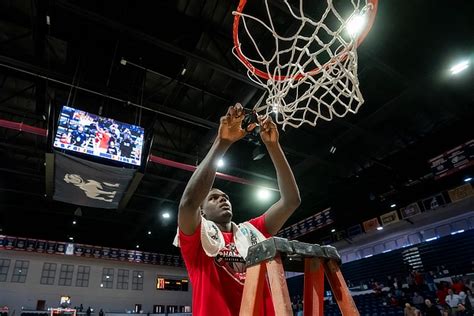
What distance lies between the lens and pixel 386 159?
9703 mm

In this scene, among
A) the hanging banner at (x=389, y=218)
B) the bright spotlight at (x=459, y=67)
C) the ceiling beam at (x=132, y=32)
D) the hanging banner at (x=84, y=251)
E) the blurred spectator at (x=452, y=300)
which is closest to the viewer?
the ceiling beam at (x=132, y=32)

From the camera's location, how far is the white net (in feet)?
9.48

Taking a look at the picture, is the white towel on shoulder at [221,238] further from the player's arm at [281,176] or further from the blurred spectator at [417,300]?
the blurred spectator at [417,300]

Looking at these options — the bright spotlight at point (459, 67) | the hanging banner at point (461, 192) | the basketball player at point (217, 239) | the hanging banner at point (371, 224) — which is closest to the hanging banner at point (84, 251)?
the hanging banner at point (371, 224)

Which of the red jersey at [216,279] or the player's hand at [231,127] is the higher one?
the player's hand at [231,127]

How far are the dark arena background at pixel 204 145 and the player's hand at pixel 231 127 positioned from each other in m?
0.70

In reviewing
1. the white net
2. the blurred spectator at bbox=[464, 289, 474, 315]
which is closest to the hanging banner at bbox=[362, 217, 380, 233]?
the blurred spectator at bbox=[464, 289, 474, 315]

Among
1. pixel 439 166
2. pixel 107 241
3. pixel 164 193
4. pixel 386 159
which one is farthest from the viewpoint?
pixel 107 241

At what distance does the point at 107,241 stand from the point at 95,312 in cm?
349

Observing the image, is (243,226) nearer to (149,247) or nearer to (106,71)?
(106,71)

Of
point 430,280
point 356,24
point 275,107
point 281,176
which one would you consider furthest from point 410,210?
point 281,176

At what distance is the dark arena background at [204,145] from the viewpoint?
554 centimetres

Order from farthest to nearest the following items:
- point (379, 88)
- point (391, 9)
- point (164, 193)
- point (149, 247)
Result: point (149, 247) → point (164, 193) → point (379, 88) → point (391, 9)

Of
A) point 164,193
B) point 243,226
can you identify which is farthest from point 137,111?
point 243,226
